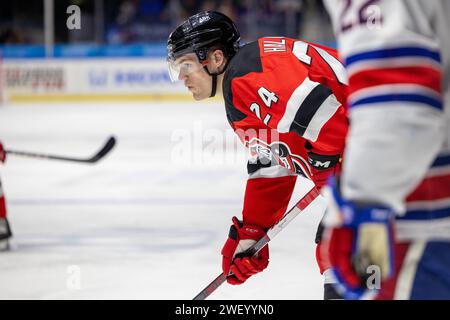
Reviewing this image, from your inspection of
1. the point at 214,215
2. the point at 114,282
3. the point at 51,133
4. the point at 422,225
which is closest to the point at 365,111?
the point at 422,225

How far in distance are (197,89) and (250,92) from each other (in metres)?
0.28

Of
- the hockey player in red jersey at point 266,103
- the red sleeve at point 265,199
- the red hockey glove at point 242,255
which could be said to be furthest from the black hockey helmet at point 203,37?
the red hockey glove at point 242,255

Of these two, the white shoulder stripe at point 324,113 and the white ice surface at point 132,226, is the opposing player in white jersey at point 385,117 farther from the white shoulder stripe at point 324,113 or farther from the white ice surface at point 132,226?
the white ice surface at point 132,226

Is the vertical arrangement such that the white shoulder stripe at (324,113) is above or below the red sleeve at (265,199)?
above

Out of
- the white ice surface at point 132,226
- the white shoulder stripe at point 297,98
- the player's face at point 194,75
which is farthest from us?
the white ice surface at point 132,226

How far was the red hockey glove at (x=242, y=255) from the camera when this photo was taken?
187 centimetres

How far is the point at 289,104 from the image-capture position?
1572 millimetres

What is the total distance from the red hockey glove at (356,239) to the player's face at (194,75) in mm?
1019

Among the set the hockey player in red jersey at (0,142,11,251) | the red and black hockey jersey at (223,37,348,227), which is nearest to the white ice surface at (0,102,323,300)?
the hockey player in red jersey at (0,142,11,251)

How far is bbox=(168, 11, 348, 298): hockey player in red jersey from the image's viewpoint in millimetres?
1578

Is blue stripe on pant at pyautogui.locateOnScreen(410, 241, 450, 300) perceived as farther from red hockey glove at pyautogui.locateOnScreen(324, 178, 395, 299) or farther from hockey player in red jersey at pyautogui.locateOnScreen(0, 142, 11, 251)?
hockey player in red jersey at pyautogui.locateOnScreen(0, 142, 11, 251)

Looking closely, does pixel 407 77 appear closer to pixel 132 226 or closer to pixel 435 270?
pixel 435 270

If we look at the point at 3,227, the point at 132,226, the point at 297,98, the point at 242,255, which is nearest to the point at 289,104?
the point at 297,98

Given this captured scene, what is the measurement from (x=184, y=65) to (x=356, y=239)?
1.12 metres
